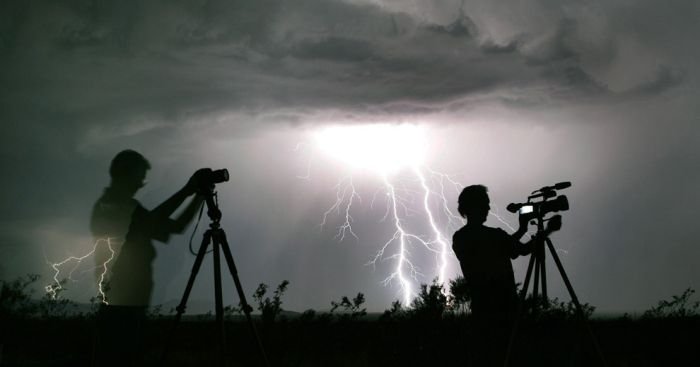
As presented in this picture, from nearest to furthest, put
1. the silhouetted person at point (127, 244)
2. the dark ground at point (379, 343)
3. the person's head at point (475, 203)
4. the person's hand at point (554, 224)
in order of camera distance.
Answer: the silhouetted person at point (127, 244), the person's hand at point (554, 224), the person's head at point (475, 203), the dark ground at point (379, 343)

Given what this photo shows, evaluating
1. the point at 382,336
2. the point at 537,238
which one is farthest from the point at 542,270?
the point at 382,336

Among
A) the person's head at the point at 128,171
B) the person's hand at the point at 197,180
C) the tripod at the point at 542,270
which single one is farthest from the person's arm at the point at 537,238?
the person's head at the point at 128,171

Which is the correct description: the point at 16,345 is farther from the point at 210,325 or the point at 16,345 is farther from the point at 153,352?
the point at 210,325

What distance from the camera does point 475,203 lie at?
15.0 feet

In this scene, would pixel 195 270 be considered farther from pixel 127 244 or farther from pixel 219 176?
pixel 219 176

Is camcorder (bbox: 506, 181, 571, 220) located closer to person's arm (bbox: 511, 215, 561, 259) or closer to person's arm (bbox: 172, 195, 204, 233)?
person's arm (bbox: 511, 215, 561, 259)

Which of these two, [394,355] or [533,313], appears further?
[394,355]

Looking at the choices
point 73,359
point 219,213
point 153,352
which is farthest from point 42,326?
point 219,213

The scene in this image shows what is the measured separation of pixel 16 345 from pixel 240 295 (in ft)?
23.5

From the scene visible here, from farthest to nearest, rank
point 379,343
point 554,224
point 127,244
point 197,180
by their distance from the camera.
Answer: point 379,343 < point 554,224 < point 197,180 < point 127,244

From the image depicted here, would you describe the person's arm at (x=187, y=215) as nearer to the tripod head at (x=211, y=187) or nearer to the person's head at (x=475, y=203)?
the tripod head at (x=211, y=187)

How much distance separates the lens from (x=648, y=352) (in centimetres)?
727

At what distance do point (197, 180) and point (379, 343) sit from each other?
3.65 meters

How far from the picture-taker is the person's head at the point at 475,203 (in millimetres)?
4582
